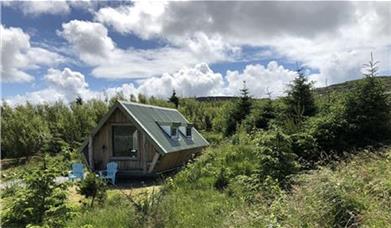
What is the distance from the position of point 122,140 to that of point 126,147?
341 mm

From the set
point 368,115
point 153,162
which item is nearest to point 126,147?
point 153,162

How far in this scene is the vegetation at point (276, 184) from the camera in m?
6.84

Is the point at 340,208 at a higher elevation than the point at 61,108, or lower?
lower

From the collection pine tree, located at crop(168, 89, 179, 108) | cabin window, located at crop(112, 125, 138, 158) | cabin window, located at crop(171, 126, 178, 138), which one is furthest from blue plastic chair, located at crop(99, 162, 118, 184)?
pine tree, located at crop(168, 89, 179, 108)

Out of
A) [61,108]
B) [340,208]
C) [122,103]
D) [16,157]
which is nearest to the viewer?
[340,208]

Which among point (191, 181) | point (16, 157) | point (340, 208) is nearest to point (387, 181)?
point (340, 208)

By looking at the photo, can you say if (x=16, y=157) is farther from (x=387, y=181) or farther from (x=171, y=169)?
(x=387, y=181)

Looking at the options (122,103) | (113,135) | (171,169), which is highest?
(122,103)

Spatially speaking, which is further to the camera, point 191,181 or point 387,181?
point 191,181

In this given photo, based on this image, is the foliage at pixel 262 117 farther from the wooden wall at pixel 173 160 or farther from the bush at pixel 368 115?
the bush at pixel 368 115

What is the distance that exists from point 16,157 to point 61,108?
4460 mm

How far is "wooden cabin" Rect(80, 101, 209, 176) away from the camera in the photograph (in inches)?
703

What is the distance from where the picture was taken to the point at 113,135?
61.0 ft

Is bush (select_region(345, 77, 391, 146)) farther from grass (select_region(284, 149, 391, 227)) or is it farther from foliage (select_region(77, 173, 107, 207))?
foliage (select_region(77, 173, 107, 207))
